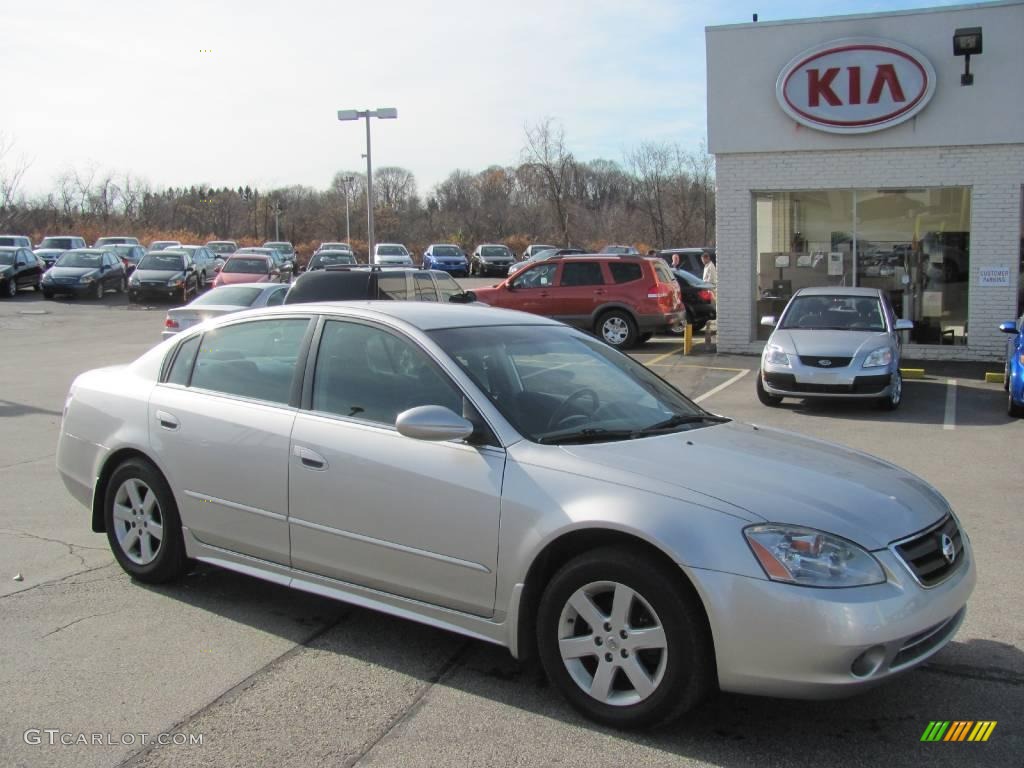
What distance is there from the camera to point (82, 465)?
18.6 feet

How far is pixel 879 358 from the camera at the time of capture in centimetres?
1212

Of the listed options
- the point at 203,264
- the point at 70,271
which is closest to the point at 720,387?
the point at 203,264

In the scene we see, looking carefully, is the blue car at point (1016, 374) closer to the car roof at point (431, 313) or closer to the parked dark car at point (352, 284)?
the parked dark car at point (352, 284)

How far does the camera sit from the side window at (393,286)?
45.3 ft

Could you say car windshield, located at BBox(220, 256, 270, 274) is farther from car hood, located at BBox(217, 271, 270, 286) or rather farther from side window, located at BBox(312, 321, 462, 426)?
side window, located at BBox(312, 321, 462, 426)

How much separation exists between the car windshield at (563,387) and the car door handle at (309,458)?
2.52ft

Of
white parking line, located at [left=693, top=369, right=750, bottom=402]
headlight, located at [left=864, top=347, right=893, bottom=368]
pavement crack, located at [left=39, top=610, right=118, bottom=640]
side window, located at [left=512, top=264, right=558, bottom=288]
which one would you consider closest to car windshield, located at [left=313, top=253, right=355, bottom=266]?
side window, located at [left=512, top=264, right=558, bottom=288]

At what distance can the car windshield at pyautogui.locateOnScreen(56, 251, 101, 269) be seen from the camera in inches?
1272

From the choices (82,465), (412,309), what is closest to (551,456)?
(412,309)

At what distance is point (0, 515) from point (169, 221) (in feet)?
262

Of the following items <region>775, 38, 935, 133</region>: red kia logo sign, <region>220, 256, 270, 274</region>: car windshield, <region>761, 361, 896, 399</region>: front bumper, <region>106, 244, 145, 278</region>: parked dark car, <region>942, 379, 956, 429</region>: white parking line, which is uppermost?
<region>775, 38, 935, 133</region>: red kia logo sign

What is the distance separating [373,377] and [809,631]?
2311mm

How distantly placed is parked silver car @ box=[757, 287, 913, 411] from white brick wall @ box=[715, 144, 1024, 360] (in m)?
4.05

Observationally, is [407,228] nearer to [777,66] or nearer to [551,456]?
[777,66]
